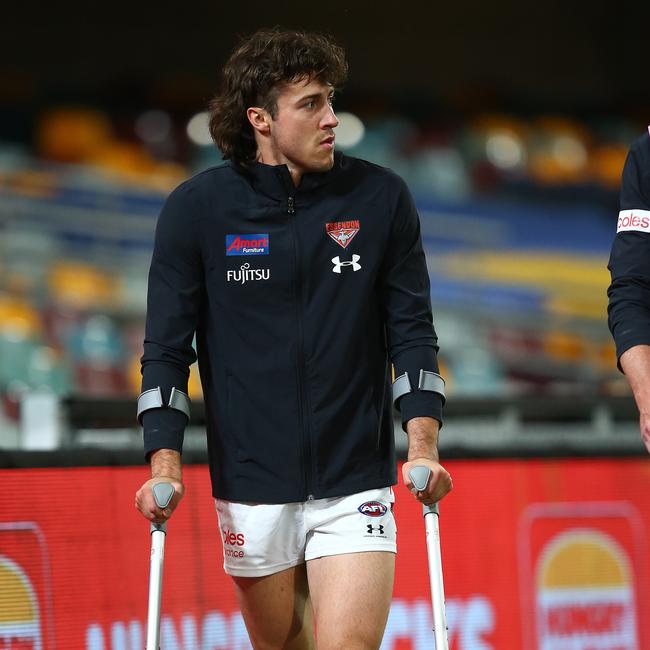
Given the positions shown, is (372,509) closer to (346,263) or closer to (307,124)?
(346,263)

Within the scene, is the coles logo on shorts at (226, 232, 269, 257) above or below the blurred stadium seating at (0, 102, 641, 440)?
below

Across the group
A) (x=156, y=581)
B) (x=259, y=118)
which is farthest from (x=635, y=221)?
(x=156, y=581)

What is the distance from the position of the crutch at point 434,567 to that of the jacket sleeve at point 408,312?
24cm

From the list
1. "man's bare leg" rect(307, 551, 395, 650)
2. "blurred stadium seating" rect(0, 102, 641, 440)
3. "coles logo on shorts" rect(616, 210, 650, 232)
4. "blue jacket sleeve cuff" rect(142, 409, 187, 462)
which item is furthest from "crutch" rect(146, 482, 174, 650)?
"blurred stadium seating" rect(0, 102, 641, 440)

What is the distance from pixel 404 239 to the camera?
340cm

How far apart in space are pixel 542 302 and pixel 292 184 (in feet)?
30.1

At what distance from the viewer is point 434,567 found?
3.07 metres

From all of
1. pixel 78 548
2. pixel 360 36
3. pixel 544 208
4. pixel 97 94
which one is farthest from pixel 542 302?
pixel 78 548

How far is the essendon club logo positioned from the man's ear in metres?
0.35

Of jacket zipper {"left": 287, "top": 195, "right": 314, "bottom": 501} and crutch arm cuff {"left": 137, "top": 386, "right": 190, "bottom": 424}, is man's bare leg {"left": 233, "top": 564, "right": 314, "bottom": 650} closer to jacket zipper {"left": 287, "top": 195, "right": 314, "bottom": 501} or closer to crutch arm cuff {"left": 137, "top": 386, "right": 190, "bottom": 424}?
jacket zipper {"left": 287, "top": 195, "right": 314, "bottom": 501}

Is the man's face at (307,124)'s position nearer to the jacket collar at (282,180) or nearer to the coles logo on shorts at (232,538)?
the jacket collar at (282,180)

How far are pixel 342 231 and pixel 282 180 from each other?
222mm

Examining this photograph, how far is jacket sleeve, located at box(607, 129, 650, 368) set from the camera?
3.09 metres

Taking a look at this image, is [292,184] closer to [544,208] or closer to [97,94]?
[97,94]
